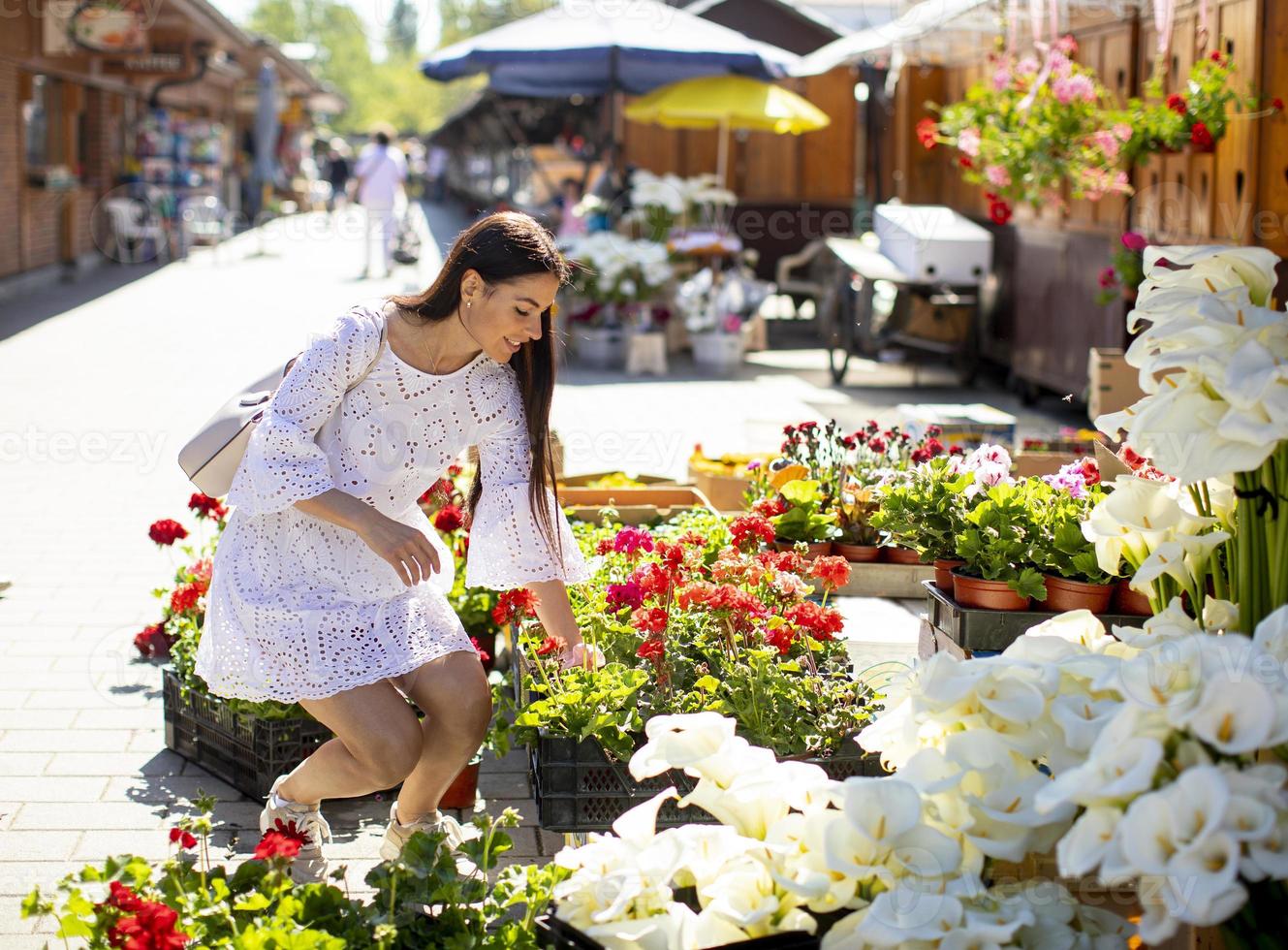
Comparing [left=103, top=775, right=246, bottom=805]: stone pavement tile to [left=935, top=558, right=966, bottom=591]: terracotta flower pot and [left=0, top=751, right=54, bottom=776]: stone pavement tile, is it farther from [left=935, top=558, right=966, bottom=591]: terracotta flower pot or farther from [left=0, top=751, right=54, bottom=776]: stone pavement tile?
[left=935, top=558, right=966, bottom=591]: terracotta flower pot

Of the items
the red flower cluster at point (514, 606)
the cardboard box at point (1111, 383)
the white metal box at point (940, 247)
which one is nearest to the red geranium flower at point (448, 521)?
the red flower cluster at point (514, 606)

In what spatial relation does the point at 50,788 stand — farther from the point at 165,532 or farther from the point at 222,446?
the point at 222,446

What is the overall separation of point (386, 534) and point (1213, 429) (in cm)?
161

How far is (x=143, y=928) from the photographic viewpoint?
2.21 meters

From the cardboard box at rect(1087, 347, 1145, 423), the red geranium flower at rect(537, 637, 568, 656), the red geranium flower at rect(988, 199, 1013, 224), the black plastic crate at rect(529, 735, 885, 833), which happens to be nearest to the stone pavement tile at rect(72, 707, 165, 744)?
the red geranium flower at rect(537, 637, 568, 656)

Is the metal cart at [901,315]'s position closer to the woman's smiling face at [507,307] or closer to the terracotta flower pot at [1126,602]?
the terracotta flower pot at [1126,602]

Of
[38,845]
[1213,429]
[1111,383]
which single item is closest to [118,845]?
[38,845]

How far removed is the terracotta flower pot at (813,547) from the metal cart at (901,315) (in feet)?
23.4

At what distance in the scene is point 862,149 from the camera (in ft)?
63.9

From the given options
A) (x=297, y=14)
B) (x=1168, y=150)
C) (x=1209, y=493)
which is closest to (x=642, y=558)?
(x=1209, y=493)

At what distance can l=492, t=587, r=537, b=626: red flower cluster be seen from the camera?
404 cm

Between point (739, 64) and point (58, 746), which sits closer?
point (58, 746)

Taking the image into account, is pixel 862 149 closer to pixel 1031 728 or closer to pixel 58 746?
pixel 58 746

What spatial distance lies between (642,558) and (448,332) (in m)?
1.14
